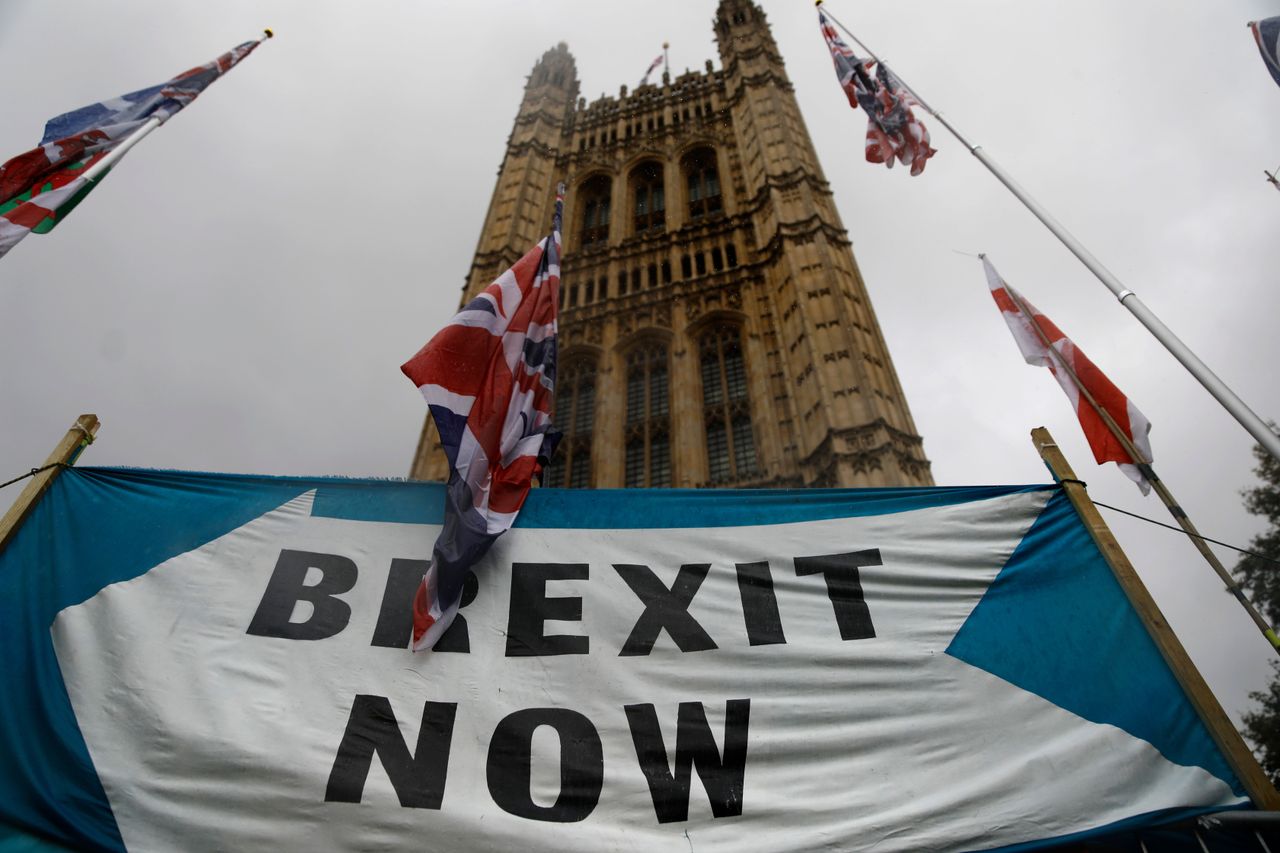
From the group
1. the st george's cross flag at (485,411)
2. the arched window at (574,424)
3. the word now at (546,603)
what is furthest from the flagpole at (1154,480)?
the arched window at (574,424)

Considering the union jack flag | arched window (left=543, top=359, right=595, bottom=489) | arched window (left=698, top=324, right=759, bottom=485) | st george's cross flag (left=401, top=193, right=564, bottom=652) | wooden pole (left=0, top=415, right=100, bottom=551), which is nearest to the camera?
wooden pole (left=0, top=415, right=100, bottom=551)

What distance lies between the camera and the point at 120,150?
730 cm

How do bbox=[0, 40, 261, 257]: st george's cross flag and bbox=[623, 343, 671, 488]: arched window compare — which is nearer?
bbox=[0, 40, 261, 257]: st george's cross flag

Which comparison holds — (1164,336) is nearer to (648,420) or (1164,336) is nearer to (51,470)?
(51,470)

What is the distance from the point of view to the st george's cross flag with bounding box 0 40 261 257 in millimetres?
6430

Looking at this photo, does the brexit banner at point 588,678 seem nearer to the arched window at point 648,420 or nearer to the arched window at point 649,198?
the arched window at point 648,420

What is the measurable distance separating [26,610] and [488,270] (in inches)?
855

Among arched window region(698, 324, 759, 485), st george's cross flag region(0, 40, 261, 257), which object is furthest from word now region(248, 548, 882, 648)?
arched window region(698, 324, 759, 485)

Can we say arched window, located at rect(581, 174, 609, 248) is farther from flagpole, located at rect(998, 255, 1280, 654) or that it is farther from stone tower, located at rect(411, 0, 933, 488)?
flagpole, located at rect(998, 255, 1280, 654)

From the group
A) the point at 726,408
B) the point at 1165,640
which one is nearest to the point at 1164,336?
the point at 1165,640

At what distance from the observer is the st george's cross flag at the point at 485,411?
175 inches

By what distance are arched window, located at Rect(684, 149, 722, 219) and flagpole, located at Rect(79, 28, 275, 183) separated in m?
22.0

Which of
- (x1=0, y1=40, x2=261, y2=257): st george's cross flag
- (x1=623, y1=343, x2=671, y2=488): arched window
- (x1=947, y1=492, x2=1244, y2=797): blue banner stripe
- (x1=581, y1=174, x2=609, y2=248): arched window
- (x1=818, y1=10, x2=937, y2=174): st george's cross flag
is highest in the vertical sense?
(x1=581, y1=174, x2=609, y2=248): arched window

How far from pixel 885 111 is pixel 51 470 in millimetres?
10450
